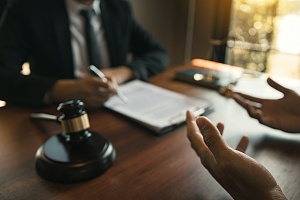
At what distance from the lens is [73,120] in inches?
24.8

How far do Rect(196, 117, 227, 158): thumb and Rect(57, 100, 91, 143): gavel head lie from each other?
29 cm

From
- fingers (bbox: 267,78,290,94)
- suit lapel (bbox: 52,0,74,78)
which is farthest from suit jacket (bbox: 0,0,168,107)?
fingers (bbox: 267,78,290,94)

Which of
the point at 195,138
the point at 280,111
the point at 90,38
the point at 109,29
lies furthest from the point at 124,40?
the point at 195,138

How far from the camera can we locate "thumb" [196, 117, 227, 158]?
1.54 feet

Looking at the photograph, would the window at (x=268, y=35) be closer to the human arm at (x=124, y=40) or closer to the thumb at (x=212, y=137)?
the human arm at (x=124, y=40)

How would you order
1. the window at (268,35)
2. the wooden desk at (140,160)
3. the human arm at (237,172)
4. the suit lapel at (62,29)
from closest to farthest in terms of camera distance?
1. the human arm at (237,172)
2. the wooden desk at (140,160)
3. the suit lapel at (62,29)
4. the window at (268,35)

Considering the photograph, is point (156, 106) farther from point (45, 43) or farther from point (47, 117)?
point (45, 43)

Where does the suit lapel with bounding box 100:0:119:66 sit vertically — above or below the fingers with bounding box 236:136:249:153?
above

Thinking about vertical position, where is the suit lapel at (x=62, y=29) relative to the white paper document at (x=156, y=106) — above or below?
above

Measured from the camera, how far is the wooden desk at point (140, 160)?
21.7 inches

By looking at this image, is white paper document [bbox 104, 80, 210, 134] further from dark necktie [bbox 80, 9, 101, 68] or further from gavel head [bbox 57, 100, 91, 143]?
dark necktie [bbox 80, 9, 101, 68]

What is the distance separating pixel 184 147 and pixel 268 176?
0.98 feet

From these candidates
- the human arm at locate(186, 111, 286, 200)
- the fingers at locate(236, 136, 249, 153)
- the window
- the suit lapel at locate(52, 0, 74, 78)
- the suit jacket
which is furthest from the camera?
the window

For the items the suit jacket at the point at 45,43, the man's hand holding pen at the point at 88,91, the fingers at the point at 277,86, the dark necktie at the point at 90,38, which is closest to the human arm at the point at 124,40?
the suit jacket at the point at 45,43
